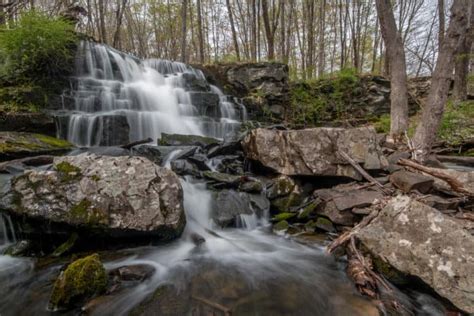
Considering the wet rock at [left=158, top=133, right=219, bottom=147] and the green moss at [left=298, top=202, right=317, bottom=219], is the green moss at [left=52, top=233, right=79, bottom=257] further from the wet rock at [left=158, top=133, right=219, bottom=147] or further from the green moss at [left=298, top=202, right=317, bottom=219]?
the wet rock at [left=158, top=133, right=219, bottom=147]

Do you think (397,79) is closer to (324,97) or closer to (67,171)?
(324,97)

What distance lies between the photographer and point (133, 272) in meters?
2.77

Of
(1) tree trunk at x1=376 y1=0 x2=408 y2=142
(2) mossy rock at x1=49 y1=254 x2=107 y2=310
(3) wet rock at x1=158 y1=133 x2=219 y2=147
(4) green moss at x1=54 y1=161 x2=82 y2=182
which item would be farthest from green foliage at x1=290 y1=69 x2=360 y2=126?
(2) mossy rock at x1=49 y1=254 x2=107 y2=310

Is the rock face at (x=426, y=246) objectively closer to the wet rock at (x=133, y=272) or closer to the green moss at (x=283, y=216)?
the green moss at (x=283, y=216)

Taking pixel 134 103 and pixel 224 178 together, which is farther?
pixel 134 103

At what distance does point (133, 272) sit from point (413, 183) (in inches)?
137

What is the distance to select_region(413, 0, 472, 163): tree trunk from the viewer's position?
4.46 metres

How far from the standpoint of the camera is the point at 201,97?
8859mm

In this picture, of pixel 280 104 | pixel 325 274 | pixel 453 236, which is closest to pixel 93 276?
pixel 325 274

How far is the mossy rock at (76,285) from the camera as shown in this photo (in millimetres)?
2248

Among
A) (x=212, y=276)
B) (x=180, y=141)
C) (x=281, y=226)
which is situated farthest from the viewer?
(x=180, y=141)

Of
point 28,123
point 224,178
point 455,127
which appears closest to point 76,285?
point 224,178

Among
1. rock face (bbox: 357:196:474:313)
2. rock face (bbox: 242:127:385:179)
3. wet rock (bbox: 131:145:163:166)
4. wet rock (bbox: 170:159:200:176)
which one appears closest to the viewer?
rock face (bbox: 357:196:474:313)

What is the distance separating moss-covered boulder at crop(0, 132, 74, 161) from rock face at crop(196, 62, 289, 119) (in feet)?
19.2
